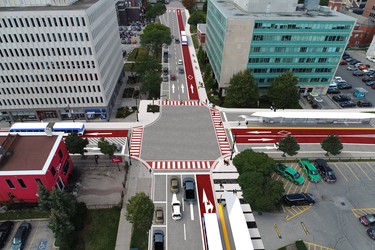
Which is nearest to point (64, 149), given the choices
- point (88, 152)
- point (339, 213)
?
point (88, 152)

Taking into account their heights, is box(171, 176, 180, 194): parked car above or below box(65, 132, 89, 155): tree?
below

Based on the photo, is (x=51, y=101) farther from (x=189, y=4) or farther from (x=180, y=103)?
(x=189, y=4)

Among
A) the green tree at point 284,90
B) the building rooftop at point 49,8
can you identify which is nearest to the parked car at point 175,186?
the green tree at point 284,90

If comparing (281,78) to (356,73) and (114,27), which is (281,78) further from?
(114,27)

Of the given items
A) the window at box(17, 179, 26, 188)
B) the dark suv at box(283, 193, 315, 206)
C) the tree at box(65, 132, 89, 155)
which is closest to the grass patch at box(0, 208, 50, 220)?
the window at box(17, 179, 26, 188)

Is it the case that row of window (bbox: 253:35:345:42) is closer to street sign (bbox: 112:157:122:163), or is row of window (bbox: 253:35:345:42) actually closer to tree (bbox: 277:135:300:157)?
tree (bbox: 277:135:300:157)

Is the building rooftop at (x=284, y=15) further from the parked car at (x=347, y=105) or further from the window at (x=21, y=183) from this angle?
the window at (x=21, y=183)
